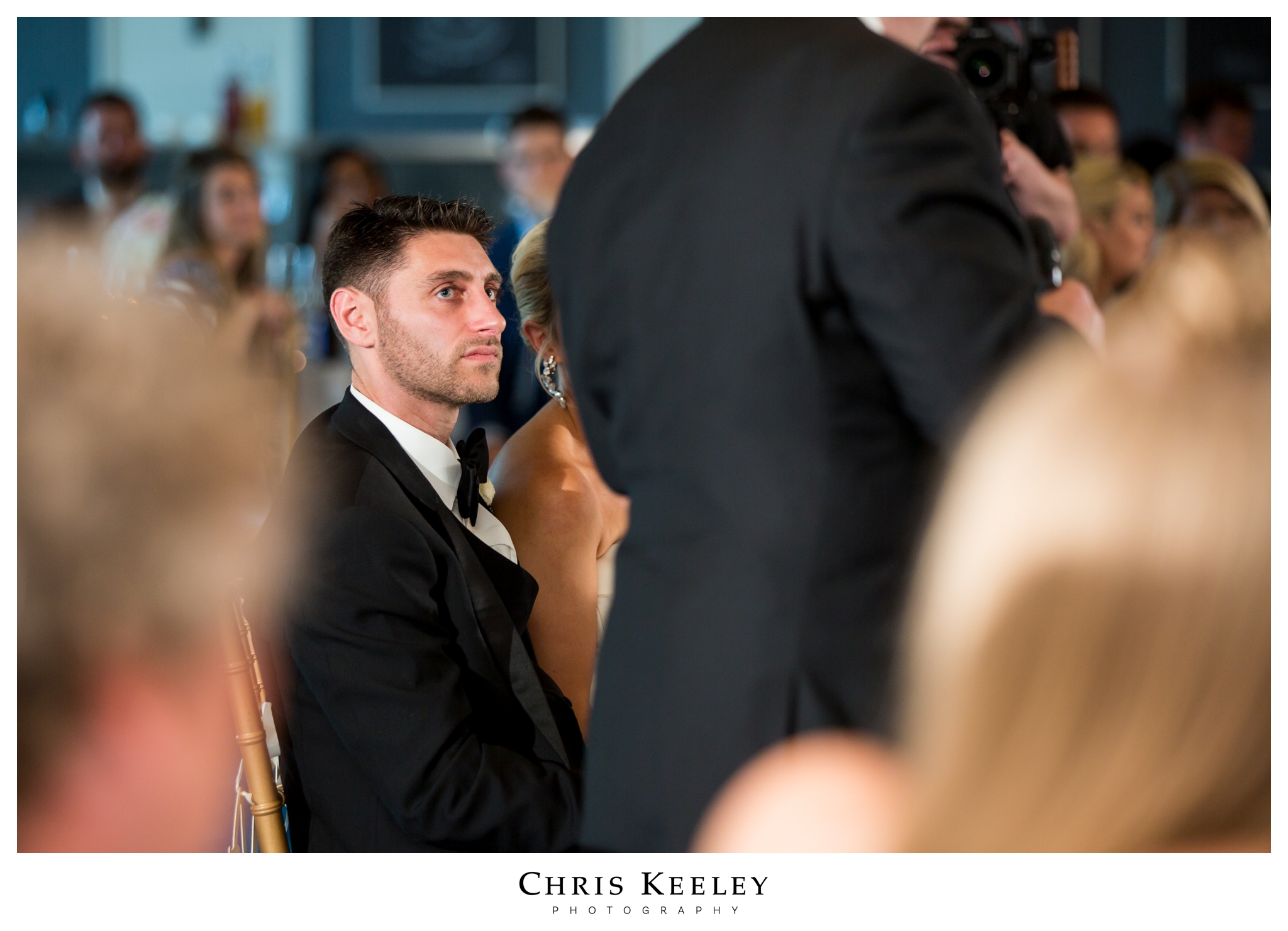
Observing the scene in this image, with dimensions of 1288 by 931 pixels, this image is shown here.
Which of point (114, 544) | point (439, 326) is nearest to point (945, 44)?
point (439, 326)

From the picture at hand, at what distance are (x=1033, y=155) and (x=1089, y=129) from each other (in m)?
1.71

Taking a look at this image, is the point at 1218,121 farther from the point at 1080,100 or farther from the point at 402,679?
the point at 402,679

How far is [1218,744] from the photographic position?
46 centimetres

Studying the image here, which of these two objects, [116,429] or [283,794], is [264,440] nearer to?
[116,429]

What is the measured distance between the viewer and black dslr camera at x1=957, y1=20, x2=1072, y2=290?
59.6 inches

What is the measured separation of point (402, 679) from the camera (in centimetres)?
116

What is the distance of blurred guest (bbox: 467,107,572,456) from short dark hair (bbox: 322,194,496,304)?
134 centimetres

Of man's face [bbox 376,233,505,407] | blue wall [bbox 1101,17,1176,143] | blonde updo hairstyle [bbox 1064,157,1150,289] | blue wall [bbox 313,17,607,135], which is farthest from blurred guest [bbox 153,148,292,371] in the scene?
blue wall [bbox 1101,17,1176,143]

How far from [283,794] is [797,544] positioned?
630 mm

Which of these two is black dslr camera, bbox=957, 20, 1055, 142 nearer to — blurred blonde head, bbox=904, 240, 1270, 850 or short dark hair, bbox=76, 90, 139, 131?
blurred blonde head, bbox=904, 240, 1270, 850

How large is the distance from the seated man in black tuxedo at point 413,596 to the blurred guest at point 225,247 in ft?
3.34

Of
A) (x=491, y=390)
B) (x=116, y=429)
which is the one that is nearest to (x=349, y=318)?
(x=491, y=390)

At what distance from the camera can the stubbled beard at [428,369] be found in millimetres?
1340

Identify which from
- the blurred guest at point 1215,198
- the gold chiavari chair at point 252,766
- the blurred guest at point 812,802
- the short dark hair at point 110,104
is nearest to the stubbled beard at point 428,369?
the gold chiavari chair at point 252,766
